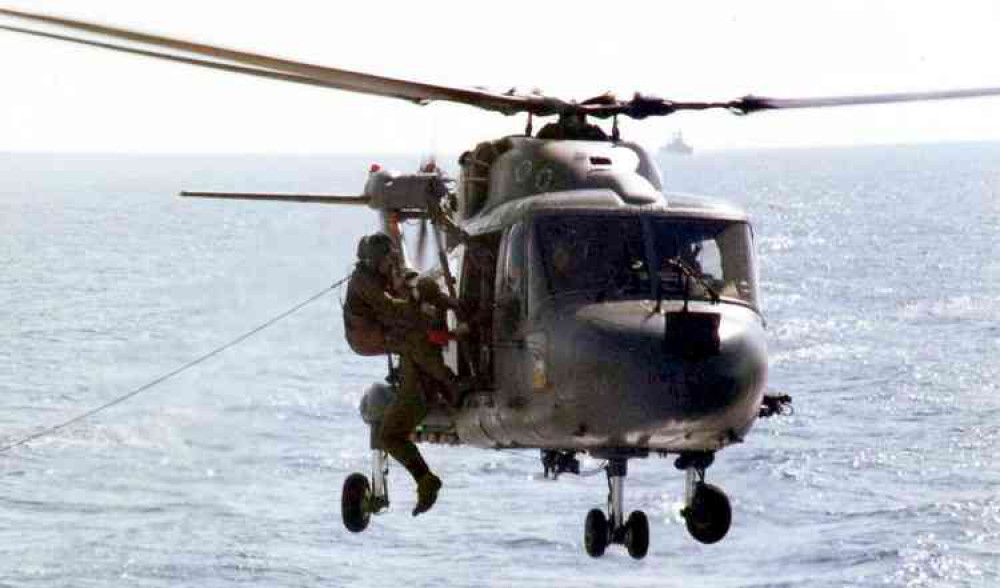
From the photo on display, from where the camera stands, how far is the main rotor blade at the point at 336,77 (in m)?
18.5

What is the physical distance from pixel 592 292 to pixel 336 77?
399cm

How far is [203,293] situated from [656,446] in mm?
142630

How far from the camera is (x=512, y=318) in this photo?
23250 millimetres

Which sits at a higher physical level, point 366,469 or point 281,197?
point 281,197

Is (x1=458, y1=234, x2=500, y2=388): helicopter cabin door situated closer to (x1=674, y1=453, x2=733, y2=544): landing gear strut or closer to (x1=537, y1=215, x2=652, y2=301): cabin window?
(x1=537, y1=215, x2=652, y2=301): cabin window

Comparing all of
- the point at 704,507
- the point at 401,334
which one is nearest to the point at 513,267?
the point at 401,334

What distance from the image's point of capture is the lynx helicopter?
21250 millimetres

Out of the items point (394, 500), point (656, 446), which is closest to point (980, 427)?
point (394, 500)

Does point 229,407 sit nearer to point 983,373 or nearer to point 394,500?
point 394,500

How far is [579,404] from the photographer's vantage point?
21.8 meters

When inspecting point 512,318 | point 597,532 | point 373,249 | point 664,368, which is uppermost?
point 373,249

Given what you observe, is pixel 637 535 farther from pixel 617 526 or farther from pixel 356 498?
pixel 356 498

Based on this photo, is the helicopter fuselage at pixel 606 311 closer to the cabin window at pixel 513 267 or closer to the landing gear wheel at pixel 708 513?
the cabin window at pixel 513 267

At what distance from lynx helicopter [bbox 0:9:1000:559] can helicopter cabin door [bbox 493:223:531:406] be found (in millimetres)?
31
